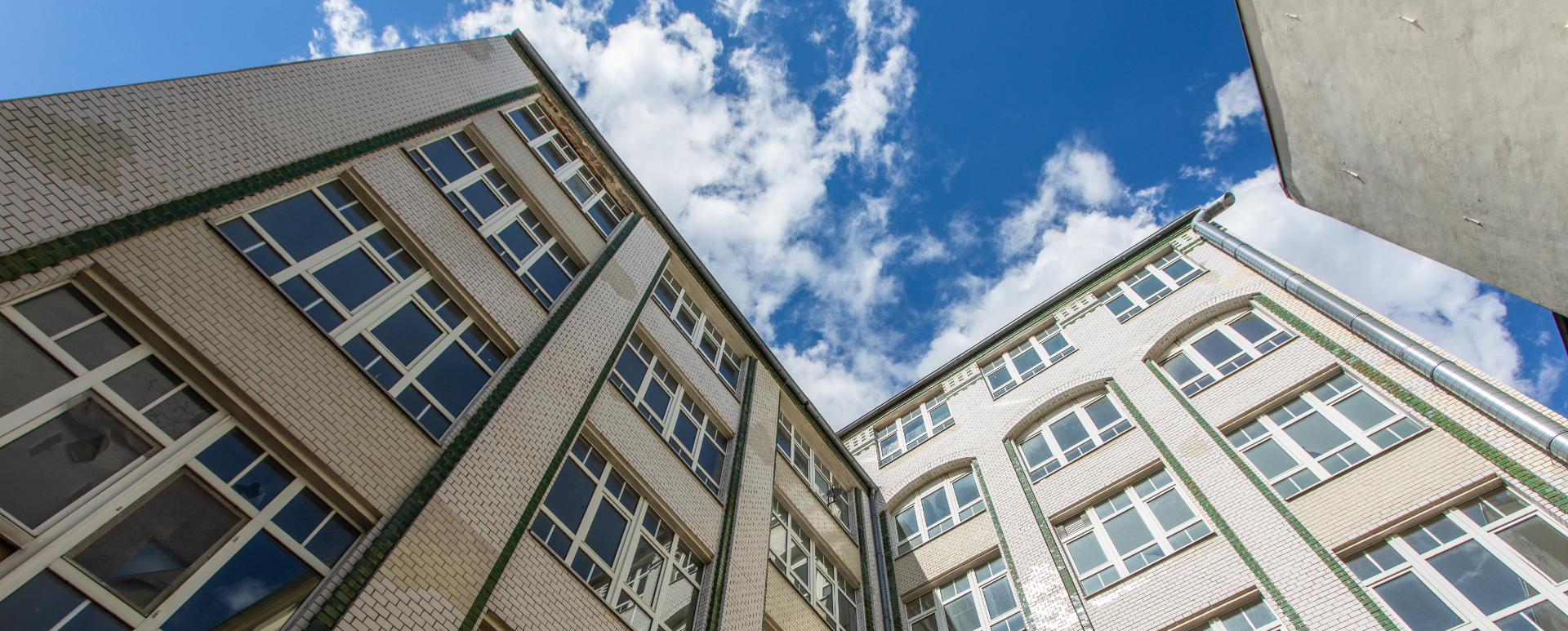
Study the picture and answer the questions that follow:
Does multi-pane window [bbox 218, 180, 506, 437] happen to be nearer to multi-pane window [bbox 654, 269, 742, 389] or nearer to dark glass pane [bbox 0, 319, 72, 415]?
dark glass pane [bbox 0, 319, 72, 415]

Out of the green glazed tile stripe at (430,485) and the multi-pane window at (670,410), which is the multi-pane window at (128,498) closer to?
A: the green glazed tile stripe at (430,485)

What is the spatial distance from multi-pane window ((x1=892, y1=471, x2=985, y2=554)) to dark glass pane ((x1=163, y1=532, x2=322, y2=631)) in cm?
1561

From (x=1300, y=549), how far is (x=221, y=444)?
16346 millimetres

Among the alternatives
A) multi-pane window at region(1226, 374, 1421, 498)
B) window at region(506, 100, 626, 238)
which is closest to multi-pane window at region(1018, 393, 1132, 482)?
multi-pane window at region(1226, 374, 1421, 498)

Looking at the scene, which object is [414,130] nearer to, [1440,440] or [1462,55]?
[1462,55]

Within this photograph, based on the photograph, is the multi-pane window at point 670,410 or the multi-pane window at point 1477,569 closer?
the multi-pane window at point 1477,569

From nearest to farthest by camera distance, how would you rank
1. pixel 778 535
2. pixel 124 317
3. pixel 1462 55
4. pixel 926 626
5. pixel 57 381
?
pixel 1462 55 → pixel 57 381 → pixel 124 317 → pixel 778 535 → pixel 926 626

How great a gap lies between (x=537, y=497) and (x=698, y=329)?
29.7ft

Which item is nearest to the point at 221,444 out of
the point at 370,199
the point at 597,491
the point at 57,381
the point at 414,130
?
the point at 57,381

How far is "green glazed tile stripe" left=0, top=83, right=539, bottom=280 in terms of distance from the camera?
20.3 ft

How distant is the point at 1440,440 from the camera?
12.2 m

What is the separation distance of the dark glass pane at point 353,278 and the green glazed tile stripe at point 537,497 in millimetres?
3398

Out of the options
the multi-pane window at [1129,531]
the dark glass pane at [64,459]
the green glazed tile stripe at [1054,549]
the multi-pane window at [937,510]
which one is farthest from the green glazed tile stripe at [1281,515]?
the dark glass pane at [64,459]

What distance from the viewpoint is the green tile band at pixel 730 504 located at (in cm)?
1198
